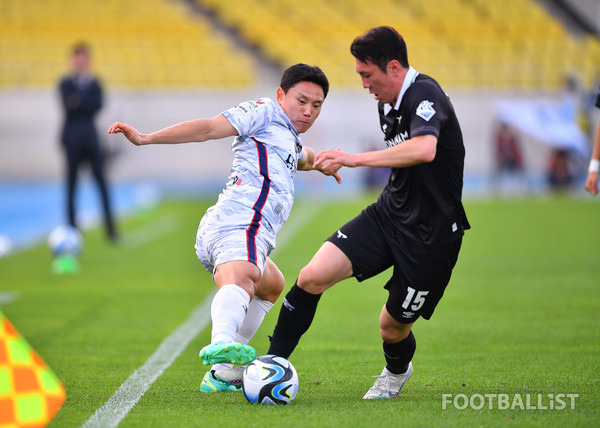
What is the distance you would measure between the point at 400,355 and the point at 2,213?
16.8 m

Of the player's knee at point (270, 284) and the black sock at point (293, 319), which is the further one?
the player's knee at point (270, 284)

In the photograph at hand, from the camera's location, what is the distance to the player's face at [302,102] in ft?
16.5

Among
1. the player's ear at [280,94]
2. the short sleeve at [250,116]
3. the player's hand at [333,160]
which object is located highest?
the player's ear at [280,94]

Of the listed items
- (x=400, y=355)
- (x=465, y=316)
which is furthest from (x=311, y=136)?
(x=400, y=355)

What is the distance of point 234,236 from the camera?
481 cm

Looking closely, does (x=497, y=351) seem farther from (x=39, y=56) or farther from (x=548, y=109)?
(x=39, y=56)

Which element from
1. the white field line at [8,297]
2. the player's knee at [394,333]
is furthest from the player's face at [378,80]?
the white field line at [8,297]

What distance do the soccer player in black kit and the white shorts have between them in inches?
11.4

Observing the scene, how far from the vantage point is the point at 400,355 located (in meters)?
5.00

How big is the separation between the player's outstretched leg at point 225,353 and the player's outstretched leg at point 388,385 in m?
0.89

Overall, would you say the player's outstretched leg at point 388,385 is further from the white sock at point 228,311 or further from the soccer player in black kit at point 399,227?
the white sock at point 228,311

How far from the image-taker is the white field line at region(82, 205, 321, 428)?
433 cm

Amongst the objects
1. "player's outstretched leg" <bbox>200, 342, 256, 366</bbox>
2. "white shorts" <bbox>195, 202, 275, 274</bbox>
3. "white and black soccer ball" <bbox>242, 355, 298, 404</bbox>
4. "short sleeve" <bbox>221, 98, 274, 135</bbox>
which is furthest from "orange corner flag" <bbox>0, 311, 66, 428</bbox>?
"short sleeve" <bbox>221, 98, 274, 135</bbox>

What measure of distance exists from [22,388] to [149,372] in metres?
2.00
